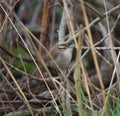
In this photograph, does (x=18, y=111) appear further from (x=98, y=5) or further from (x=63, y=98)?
(x=98, y=5)

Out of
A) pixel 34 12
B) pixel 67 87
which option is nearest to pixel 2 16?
pixel 67 87

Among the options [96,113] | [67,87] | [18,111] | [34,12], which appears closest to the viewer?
[96,113]

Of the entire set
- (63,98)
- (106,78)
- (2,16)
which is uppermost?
(2,16)

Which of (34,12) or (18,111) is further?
(34,12)

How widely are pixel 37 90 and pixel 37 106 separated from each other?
36cm

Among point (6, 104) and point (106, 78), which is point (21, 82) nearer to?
point (6, 104)

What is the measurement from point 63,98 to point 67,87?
4.4 inches

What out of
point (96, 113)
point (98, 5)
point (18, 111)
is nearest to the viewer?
point (96, 113)

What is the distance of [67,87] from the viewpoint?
1.81 metres

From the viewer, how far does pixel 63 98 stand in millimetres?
1708

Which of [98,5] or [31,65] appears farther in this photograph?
[98,5]

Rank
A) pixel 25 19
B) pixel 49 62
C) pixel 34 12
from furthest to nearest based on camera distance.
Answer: pixel 25 19
pixel 34 12
pixel 49 62

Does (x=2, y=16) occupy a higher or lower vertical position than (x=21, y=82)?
higher

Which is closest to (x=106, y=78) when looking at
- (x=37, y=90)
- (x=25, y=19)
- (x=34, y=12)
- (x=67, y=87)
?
(x=37, y=90)
